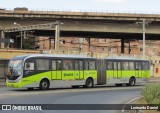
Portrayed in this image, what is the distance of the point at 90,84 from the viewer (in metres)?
37.1

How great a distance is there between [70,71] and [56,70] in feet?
5.68

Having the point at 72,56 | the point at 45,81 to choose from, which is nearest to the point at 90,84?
the point at 72,56

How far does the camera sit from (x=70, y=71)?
34.8m

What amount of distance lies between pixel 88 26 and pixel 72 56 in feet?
137

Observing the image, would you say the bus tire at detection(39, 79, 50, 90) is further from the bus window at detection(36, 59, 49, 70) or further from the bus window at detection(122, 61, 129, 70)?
the bus window at detection(122, 61, 129, 70)

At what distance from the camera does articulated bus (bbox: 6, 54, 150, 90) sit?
1231 inches

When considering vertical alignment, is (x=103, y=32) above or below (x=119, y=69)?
above

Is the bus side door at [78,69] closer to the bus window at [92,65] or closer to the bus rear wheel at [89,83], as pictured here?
the bus rear wheel at [89,83]

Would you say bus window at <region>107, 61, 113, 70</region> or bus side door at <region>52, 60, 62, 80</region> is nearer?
bus side door at <region>52, 60, 62, 80</region>

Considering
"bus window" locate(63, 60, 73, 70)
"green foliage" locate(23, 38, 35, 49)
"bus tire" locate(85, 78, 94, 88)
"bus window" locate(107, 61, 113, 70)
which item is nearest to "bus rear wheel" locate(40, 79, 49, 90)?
"bus window" locate(63, 60, 73, 70)

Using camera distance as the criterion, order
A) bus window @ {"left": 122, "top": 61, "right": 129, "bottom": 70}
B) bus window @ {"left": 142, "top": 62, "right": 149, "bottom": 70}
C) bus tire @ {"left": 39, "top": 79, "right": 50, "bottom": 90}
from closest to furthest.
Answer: bus tire @ {"left": 39, "top": 79, "right": 50, "bottom": 90} → bus window @ {"left": 122, "top": 61, "right": 129, "bottom": 70} → bus window @ {"left": 142, "top": 62, "right": 149, "bottom": 70}

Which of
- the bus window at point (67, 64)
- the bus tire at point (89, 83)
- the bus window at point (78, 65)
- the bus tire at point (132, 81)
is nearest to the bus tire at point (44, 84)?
the bus window at point (67, 64)

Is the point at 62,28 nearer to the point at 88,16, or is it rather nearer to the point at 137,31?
the point at 88,16

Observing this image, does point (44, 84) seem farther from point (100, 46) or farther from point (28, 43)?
point (100, 46)
